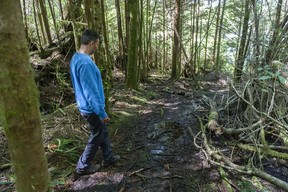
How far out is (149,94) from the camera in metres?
8.55

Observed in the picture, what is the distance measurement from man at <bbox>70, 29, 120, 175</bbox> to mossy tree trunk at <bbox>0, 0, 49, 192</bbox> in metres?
1.47

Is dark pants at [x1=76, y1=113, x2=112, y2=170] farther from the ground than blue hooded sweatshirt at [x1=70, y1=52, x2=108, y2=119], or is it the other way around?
blue hooded sweatshirt at [x1=70, y1=52, x2=108, y2=119]

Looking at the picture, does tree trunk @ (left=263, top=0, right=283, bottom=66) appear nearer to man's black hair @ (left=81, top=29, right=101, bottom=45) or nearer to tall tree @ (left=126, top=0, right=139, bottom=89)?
man's black hair @ (left=81, top=29, right=101, bottom=45)

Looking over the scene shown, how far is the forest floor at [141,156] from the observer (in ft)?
11.8

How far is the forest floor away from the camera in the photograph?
3.61m

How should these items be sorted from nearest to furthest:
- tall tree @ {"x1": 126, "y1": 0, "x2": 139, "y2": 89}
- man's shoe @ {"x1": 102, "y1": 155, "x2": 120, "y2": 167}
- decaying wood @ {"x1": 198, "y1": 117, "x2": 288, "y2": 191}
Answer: decaying wood @ {"x1": 198, "y1": 117, "x2": 288, "y2": 191} → man's shoe @ {"x1": 102, "y1": 155, "x2": 120, "y2": 167} → tall tree @ {"x1": 126, "y1": 0, "x2": 139, "y2": 89}

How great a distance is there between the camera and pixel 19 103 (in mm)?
1868

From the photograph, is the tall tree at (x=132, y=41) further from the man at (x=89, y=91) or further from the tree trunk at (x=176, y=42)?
the man at (x=89, y=91)

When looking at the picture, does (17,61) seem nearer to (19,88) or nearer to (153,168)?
(19,88)

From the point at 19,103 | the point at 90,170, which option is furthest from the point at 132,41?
the point at 19,103

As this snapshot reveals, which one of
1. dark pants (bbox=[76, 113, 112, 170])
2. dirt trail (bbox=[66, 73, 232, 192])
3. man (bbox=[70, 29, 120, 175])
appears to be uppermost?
man (bbox=[70, 29, 120, 175])

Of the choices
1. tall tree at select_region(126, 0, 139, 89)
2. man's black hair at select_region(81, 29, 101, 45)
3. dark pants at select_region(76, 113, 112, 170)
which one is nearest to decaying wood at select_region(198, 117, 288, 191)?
dark pants at select_region(76, 113, 112, 170)

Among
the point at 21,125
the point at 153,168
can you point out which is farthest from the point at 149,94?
the point at 21,125

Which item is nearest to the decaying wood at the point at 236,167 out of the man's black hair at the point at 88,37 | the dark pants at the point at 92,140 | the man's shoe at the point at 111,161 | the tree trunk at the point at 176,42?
the man's shoe at the point at 111,161
